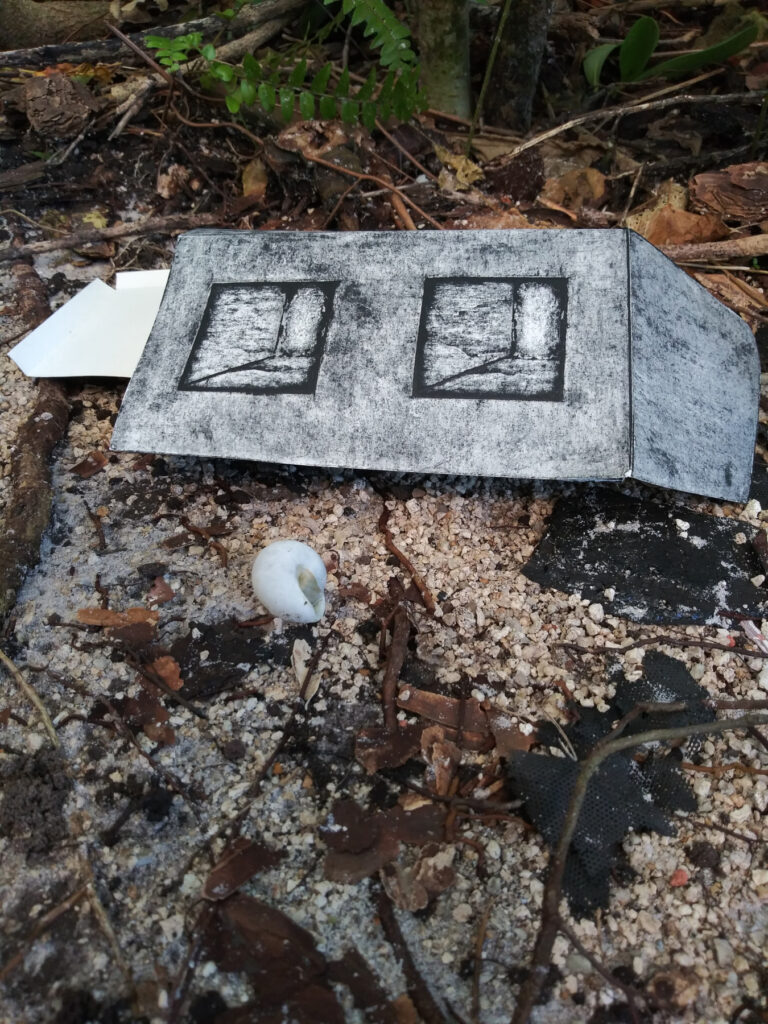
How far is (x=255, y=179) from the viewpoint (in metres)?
3.00

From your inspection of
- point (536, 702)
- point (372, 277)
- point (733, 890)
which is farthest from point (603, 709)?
point (372, 277)

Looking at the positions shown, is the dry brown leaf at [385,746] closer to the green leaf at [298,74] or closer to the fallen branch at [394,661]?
the fallen branch at [394,661]

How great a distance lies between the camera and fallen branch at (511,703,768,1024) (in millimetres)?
1318

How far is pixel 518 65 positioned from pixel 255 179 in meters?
1.11

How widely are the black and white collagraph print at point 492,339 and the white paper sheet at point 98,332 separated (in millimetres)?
885

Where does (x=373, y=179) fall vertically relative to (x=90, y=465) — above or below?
above

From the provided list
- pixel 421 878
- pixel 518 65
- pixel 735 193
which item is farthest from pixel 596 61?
pixel 421 878

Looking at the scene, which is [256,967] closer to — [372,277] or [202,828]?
[202,828]

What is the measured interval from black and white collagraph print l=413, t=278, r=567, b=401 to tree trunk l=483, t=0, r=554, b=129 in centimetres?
145

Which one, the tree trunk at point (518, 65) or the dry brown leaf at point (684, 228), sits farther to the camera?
the tree trunk at point (518, 65)

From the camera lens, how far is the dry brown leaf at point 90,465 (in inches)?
87.1

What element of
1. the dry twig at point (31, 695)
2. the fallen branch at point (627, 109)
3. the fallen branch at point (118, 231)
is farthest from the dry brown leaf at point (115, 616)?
the fallen branch at point (627, 109)

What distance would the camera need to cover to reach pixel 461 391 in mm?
1959

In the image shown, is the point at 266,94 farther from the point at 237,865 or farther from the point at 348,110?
the point at 237,865
